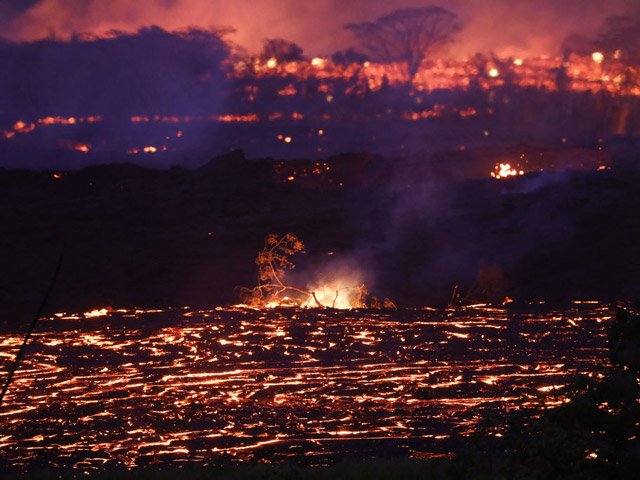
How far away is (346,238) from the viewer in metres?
39.7

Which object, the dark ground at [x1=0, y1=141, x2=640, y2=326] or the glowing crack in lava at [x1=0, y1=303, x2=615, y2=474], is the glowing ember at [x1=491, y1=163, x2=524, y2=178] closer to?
the dark ground at [x1=0, y1=141, x2=640, y2=326]

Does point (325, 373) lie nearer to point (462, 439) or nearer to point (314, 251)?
point (462, 439)

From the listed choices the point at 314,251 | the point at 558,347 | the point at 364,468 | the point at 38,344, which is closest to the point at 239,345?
the point at 38,344

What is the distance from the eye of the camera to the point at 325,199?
5947 centimetres

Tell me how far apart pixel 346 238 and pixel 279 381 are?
2412cm

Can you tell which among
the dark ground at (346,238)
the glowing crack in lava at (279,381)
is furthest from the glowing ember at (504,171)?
the glowing crack in lava at (279,381)

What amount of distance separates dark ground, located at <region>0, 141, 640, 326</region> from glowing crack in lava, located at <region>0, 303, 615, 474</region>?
5331mm

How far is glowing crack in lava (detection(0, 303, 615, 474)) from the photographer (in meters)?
11.7

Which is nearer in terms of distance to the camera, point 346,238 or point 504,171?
point 346,238

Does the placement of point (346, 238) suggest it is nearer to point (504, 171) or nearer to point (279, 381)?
point (279, 381)

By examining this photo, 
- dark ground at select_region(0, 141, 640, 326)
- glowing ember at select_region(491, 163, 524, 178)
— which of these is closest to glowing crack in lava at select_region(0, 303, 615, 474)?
dark ground at select_region(0, 141, 640, 326)

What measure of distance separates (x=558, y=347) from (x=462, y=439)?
7.87 meters

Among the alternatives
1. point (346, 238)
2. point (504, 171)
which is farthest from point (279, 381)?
point (504, 171)

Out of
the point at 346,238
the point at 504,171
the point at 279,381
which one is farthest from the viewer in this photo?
the point at 504,171
